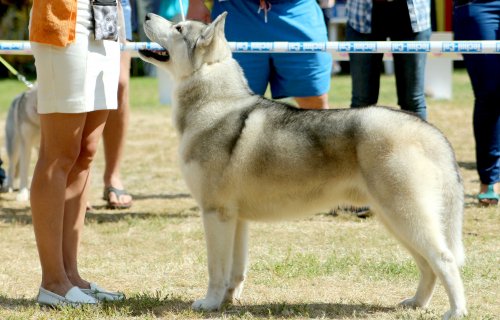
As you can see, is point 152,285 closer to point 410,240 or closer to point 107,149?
point 410,240

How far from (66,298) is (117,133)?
280 centimetres

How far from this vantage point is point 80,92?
4090 millimetres

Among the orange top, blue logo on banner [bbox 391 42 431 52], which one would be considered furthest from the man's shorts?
the orange top

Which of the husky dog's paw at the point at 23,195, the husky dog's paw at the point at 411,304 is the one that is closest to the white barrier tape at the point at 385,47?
the husky dog's paw at the point at 411,304

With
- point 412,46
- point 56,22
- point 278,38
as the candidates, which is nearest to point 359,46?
point 412,46

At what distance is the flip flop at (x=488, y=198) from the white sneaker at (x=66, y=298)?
3.63 meters

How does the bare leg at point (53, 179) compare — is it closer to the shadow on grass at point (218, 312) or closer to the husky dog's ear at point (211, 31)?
the shadow on grass at point (218, 312)

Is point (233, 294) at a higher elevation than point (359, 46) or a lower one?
lower

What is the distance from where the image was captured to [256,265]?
5156 mm

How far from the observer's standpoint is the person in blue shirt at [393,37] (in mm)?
6383

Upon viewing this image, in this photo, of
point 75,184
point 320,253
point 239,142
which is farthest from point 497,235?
point 75,184

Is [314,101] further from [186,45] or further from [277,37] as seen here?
[186,45]

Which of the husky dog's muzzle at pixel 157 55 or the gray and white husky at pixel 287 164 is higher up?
the husky dog's muzzle at pixel 157 55

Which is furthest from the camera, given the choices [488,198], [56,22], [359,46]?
[488,198]
